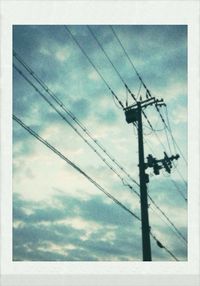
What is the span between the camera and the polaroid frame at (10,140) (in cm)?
691

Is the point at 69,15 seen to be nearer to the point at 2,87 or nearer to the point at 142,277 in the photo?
the point at 2,87

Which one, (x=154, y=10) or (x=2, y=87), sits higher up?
(x=154, y=10)

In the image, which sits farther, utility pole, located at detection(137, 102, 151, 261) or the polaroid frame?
utility pole, located at detection(137, 102, 151, 261)

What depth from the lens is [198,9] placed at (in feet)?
24.1

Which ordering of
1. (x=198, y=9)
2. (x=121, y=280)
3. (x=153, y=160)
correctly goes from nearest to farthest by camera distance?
(x=121, y=280)
(x=198, y=9)
(x=153, y=160)

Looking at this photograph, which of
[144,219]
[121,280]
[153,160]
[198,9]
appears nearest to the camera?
[121,280]

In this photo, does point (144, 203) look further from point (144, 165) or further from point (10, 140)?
point (10, 140)

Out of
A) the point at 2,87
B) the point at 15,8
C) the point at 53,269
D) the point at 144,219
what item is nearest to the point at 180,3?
the point at 15,8

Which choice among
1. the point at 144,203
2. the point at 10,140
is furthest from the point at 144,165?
the point at 10,140

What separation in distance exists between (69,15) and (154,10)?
4.73ft

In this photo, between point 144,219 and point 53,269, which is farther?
point 144,219

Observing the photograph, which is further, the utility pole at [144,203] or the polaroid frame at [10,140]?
the utility pole at [144,203]

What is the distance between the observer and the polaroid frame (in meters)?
6.91

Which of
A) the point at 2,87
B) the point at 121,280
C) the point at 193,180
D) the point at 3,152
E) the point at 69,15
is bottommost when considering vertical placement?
the point at 121,280
